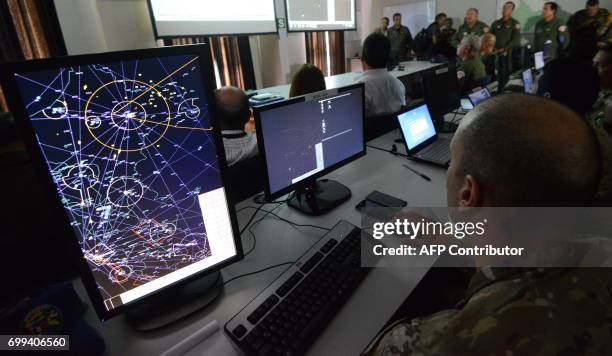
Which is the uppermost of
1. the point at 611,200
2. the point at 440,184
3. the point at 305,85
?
the point at 305,85

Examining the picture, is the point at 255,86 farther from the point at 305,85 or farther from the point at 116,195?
the point at 116,195

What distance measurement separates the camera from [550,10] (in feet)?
20.2

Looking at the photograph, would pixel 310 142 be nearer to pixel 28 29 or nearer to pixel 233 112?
pixel 233 112

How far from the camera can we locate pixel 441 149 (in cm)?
162

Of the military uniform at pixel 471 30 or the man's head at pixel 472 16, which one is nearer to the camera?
the military uniform at pixel 471 30

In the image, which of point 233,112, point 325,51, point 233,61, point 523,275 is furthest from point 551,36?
point 523,275

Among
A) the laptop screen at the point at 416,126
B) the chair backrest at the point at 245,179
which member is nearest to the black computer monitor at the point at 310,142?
the chair backrest at the point at 245,179

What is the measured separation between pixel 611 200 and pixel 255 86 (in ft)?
16.2

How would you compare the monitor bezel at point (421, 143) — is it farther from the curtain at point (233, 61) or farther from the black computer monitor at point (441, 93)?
the curtain at point (233, 61)

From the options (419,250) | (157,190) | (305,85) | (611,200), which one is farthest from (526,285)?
(305,85)

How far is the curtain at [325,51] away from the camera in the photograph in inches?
263

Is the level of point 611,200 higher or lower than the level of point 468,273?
higher

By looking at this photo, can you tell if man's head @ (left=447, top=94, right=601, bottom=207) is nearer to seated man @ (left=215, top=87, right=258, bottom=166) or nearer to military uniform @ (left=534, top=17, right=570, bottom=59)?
seated man @ (left=215, top=87, right=258, bottom=166)

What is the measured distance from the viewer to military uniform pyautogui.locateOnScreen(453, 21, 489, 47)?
6933mm
